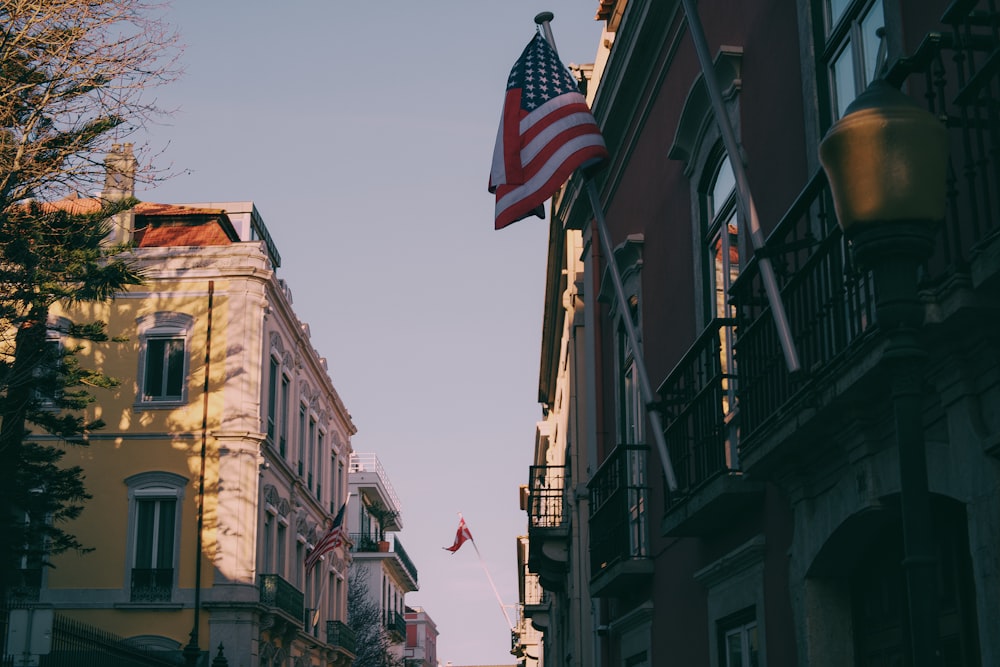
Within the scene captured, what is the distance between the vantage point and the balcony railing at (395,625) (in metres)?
66.1

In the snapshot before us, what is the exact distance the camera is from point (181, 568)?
30.5 metres

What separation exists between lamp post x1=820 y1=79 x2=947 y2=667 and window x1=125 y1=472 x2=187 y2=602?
28.6 meters

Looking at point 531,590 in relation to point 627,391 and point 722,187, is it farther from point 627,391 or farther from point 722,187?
point 722,187

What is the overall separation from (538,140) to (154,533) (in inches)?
879

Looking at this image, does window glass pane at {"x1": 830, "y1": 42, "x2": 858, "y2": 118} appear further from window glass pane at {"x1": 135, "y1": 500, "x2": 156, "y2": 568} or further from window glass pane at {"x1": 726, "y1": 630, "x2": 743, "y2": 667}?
window glass pane at {"x1": 135, "y1": 500, "x2": 156, "y2": 568}

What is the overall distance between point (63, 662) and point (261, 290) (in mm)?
16282

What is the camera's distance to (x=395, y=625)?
67625 mm

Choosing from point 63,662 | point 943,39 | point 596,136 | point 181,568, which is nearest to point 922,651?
point 943,39

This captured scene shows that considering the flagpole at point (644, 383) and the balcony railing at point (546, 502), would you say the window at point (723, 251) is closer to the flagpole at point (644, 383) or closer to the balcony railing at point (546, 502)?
the flagpole at point (644, 383)

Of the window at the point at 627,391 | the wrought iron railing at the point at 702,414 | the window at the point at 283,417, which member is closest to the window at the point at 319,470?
the window at the point at 283,417

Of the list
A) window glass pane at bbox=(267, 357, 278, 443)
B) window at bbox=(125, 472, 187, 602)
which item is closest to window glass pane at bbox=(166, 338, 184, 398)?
window at bbox=(125, 472, 187, 602)

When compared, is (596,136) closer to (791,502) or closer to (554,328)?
(791,502)

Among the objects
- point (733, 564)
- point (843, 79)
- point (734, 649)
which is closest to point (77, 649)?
point (734, 649)

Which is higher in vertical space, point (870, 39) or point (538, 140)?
point (538, 140)
